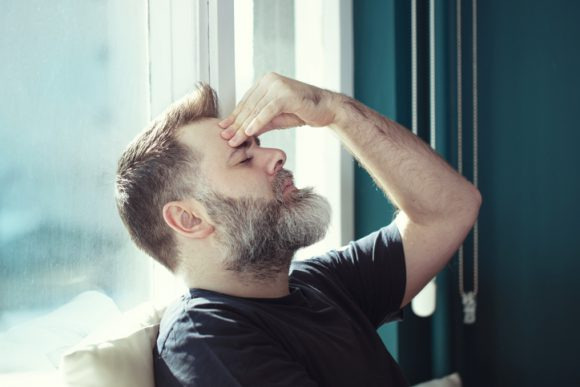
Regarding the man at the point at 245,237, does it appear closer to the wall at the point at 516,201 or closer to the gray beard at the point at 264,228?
the gray beard at the point at 264,228

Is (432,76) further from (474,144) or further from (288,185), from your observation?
(288,185)

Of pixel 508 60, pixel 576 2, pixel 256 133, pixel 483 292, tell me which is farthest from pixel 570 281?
pixel 256 133

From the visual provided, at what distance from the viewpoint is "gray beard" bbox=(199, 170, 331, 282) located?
4.12 feet

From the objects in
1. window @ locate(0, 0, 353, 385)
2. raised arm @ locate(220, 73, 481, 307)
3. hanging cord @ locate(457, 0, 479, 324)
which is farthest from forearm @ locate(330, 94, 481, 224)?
hanging cord @ locate(457, 0, 479, 324)

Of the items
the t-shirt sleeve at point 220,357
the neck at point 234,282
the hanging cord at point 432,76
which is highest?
the hanging cord at point 432,76

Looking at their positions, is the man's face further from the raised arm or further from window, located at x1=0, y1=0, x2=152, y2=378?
window, located at x1=0, y1=0, x2=152, y2=378

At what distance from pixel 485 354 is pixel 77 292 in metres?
1.41

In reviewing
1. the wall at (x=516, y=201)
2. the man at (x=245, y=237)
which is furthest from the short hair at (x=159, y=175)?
the wall at (x=516, y=201)

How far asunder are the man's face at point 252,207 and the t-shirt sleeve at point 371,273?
200 millimetres

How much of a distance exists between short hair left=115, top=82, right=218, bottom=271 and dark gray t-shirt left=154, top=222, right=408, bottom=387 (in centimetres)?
15

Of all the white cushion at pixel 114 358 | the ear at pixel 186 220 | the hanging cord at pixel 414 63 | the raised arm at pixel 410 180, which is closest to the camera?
the white cushion at pixel 114 358

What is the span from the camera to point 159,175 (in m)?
1.26

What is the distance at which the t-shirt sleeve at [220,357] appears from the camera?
1.03 metres

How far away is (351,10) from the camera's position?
2.05 m
